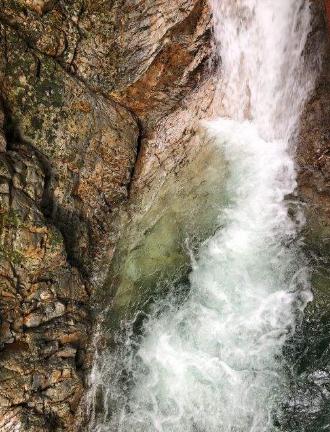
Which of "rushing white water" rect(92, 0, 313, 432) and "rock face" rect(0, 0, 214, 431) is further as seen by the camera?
"rushing white water" rect(92, 0, 313, 432)

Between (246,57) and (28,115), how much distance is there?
503 cm

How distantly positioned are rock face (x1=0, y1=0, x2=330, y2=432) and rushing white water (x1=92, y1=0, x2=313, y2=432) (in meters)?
0.59

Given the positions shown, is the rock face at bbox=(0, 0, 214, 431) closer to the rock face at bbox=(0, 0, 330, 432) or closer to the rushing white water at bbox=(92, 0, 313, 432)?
the rock face at bbox=(0, 0, 330, 432)

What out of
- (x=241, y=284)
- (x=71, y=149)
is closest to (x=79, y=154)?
(x=71, y=149)

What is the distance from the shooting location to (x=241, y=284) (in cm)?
741

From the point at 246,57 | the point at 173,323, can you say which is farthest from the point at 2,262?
the point at 246,57

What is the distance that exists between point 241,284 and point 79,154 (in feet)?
13.8

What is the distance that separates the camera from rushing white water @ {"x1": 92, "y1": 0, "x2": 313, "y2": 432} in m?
6.47

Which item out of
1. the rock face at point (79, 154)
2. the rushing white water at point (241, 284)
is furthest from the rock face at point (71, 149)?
the rushing white water at point (241, 284)

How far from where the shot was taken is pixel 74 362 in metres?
6.60

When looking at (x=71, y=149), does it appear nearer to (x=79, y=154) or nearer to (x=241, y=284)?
(x=79, y=154)

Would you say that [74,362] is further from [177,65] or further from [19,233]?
[177,65]

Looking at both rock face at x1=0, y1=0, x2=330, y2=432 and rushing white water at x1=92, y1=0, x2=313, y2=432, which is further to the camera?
rushing white water at x1=92, y1=0, x2=313, y2=432

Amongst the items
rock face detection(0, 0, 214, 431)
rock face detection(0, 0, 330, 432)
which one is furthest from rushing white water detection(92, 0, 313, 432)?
rock face detection(0, 0, 214, 431)
